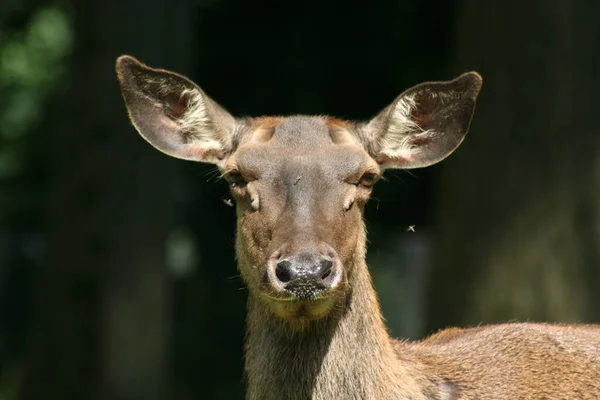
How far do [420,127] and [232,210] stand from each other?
26.9 feet

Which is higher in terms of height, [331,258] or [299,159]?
[299,159]

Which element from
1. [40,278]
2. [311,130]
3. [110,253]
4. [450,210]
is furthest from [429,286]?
[311,130]

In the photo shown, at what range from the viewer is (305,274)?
5.61m

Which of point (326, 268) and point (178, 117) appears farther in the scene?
point (178, 117)

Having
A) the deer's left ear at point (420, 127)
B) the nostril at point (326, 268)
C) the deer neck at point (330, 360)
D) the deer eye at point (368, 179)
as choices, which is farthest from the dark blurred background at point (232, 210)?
the nostril at point (326, 268)

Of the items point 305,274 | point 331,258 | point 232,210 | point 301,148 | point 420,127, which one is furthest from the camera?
point 232,210

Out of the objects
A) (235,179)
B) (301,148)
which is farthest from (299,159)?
(235,179)

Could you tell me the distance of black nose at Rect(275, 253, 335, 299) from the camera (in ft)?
18.4

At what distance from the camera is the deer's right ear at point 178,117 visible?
670 cm

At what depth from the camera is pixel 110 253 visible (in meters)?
13.9

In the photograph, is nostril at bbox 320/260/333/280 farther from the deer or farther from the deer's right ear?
the deer's right ear

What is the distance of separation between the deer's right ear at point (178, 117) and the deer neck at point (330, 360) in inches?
39.8

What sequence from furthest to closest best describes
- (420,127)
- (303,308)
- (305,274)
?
(420,127), (303,308), (305,274)

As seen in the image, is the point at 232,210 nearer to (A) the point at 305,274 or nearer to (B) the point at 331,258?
(B) the point at 331,258
